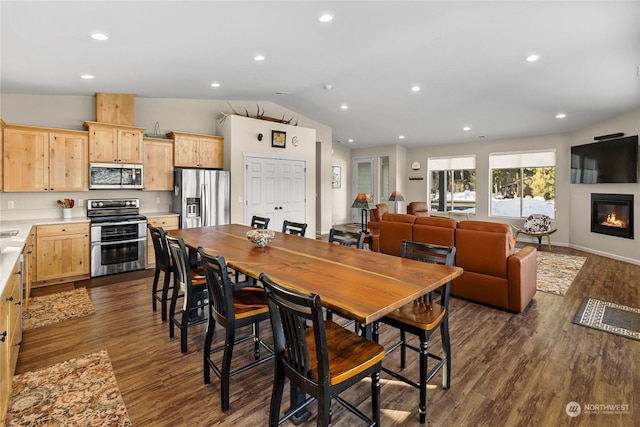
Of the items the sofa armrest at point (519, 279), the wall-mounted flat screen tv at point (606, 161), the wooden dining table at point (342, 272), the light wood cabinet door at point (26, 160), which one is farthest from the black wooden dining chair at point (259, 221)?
the wall-mounted flat screen tv at point (606, 161)

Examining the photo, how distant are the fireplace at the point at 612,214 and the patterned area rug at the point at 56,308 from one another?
8.73 m

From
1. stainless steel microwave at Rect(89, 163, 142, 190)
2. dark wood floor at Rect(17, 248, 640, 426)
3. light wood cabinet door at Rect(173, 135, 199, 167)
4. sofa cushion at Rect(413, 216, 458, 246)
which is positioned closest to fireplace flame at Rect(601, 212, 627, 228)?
dark wood floor at Rect(17, 248, 640, 426)

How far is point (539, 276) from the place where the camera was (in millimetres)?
5180

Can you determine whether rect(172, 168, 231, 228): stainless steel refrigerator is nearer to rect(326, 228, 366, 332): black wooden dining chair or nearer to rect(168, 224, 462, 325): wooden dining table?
rect(168, 224, 462, 325): wooden dining table

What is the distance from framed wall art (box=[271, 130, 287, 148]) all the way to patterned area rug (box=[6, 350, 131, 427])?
17.1 feet

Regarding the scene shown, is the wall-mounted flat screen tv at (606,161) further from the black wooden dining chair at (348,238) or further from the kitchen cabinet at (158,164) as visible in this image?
the kitchen cabinet at (158,164)

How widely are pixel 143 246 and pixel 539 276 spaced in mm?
6366

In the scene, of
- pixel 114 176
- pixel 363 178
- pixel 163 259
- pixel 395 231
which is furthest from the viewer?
pixel 363 178

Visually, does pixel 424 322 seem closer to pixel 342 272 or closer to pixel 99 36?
pixel 342 272

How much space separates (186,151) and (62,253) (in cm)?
249

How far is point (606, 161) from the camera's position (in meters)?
6.40

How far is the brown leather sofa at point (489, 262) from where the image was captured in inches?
143

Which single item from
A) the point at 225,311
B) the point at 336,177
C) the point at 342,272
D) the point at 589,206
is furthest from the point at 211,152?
the point at 589,206

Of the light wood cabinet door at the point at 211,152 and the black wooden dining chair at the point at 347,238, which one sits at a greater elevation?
the light wood cabinet door at the point at 211,152
